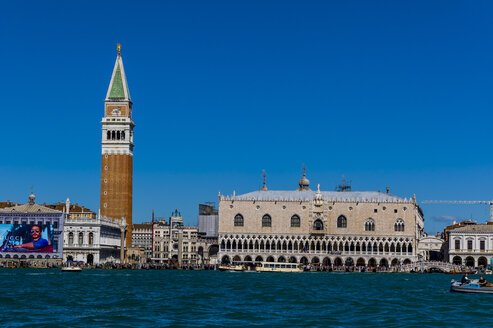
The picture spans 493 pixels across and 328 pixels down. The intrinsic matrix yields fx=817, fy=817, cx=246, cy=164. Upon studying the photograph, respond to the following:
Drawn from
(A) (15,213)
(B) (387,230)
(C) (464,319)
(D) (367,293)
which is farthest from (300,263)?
(C) (464,319)

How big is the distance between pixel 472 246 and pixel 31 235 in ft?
212

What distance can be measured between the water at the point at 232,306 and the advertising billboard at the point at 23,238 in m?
53.4

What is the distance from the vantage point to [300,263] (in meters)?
118

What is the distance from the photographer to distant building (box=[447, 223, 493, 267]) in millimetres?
122250

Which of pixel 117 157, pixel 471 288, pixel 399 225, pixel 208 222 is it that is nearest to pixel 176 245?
pixel 208 222

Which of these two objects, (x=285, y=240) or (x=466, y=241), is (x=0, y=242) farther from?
(x=466, y=241)

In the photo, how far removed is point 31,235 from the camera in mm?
114688

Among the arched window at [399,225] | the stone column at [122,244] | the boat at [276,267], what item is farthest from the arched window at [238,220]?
the arched window at [399,225]

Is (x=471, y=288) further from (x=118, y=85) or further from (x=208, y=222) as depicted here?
(x=208, y=222)

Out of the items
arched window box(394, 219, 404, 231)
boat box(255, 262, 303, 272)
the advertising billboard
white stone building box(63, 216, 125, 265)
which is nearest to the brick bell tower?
white stone building box(63, 216, 125, 265)

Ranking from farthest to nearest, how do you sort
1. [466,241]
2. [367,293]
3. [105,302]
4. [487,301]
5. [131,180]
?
[131,180]
[466,241]
[367,293]
[487,301]
[105,302]

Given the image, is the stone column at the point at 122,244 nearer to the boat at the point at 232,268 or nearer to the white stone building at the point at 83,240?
the white stone building at the point at 83,240

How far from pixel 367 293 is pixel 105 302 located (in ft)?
64.5

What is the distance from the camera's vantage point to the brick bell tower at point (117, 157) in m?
129
